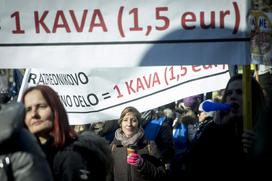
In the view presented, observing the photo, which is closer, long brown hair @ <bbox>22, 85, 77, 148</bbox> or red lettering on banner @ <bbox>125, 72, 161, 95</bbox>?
long brown hair @ <bbox>22, 85, 77, 148</bbox>

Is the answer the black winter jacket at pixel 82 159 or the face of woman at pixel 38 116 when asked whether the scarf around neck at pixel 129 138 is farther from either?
the face of woman at pixel 38 116

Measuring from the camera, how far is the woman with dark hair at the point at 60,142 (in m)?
4.34

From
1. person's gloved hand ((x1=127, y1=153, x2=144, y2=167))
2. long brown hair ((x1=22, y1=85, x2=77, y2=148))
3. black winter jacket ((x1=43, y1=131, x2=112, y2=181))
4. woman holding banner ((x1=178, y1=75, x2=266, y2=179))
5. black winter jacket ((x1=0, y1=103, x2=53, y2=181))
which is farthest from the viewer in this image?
person's gloved hand ((x1=127, y1=153, x2=144, y2=167))

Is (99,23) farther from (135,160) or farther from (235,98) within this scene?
(135,160)

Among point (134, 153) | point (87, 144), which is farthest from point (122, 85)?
point (87, 144)

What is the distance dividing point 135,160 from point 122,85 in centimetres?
102

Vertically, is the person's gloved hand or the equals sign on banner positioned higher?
the equals sign on banner

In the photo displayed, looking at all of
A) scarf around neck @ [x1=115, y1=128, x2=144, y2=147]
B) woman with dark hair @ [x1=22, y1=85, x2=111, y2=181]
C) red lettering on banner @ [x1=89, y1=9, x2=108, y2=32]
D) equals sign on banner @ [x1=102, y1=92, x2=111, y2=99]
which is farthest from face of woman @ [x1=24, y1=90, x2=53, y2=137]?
equals sign on banner @ [x1=102, y1=92, x2=111, y2=99]

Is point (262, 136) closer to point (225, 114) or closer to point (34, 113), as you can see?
point (225, 114)

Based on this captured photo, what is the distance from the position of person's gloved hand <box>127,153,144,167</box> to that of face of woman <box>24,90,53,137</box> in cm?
224

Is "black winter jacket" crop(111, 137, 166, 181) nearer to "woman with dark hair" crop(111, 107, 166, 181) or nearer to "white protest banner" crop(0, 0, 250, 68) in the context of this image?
"woman with dark hair" crop(111, 107, 166, 181)

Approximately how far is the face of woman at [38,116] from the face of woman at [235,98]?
1.08 m

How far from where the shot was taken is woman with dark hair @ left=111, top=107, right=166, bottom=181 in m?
6.70

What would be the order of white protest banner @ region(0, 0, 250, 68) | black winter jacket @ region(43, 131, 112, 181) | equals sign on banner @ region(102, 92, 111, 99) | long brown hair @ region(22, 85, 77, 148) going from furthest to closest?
equals sign on banner @ region(102, 92, 111, 99) < white protest banner @ region(0, 0, 250, 68) < long brown hair @ region(22, 85, 77, 148) < black winter jacket @ region(43, 131, 112, 181)
